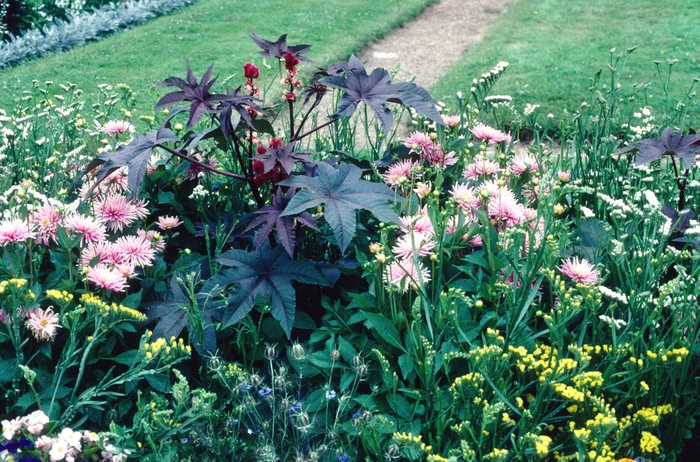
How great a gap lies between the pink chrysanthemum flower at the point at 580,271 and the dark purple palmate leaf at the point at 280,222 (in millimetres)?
768

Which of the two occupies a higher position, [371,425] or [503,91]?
[371,425]

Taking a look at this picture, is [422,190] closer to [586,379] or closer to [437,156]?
[437,156]

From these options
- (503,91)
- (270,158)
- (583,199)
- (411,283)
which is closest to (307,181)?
(270,158)

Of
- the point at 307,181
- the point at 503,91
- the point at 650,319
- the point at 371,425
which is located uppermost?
the point at 307,181

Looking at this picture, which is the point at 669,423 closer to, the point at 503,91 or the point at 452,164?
the point at 452,164

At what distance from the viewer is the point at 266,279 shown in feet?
6.44

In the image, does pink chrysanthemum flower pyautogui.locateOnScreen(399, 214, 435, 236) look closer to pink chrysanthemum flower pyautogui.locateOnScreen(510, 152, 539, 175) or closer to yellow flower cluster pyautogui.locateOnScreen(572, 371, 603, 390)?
pink chrysanthemum flower pyautogui.locateOnScreen(510, 152, 539, 175)

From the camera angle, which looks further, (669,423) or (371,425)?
(669,423)

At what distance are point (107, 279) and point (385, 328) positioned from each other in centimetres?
79

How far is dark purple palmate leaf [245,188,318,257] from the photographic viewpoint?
6.29 feet

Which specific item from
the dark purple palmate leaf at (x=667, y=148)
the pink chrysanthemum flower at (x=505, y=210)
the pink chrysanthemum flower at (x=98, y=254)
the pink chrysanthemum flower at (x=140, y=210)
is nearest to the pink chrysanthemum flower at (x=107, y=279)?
the pink chrysanthemum flower at (x=98, y=254)

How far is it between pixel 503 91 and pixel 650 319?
5486 mm

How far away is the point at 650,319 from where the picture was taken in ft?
5.37

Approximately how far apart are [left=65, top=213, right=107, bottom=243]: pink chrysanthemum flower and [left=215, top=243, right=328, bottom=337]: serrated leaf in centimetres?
37
